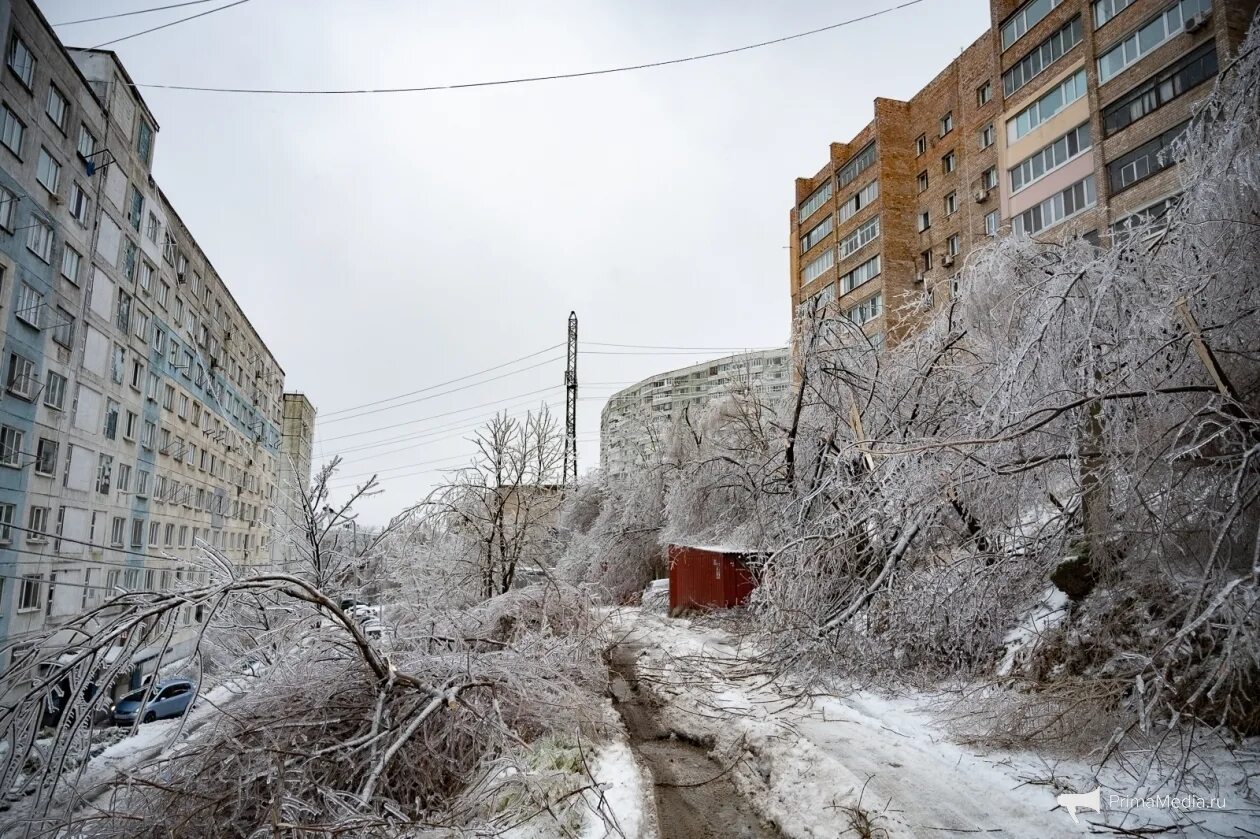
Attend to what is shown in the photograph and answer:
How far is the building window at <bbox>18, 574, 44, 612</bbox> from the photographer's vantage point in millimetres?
5508

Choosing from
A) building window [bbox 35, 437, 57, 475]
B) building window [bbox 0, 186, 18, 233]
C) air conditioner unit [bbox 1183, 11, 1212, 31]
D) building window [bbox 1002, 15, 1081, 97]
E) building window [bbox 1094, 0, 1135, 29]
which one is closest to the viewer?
building window [bbox 0, 186, 18, 233]

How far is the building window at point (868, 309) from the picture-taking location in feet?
104

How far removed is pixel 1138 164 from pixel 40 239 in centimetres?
2525

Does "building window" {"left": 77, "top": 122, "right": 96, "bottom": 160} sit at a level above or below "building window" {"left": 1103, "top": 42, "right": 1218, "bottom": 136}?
below

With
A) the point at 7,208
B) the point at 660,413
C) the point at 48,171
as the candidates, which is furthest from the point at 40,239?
the point at 660,413

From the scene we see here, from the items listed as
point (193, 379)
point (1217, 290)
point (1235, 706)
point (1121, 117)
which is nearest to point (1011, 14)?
point (1121, 117)

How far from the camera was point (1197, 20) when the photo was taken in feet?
54.2

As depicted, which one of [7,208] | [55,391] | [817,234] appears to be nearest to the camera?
[7,208]

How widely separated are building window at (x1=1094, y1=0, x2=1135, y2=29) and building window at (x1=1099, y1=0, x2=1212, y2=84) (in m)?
0.98

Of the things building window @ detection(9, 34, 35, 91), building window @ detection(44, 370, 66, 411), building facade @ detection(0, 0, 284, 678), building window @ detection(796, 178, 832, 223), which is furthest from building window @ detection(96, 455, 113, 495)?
building window @ detection(796, 178, 832, 223)

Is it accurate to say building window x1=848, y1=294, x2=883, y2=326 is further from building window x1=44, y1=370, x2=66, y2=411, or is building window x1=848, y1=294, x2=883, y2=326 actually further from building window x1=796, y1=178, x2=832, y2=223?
building window x1=44, y1=370, x2=66, y2=411

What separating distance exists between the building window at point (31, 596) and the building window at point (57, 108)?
5852 millimetres

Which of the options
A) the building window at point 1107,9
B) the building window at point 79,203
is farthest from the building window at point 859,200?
the building window at point 79,203

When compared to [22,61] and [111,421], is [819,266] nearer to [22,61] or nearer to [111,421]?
[111,421]
